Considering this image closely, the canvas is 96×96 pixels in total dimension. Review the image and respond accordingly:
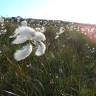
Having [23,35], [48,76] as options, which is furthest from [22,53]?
[48,76]

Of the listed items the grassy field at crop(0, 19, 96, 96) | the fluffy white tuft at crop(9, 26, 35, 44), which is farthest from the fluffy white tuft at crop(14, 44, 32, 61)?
the grassy field at crop(0, 19, 96, 96)

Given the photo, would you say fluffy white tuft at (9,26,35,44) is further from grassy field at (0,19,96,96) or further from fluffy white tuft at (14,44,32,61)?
grassy field at (0,19,96,96)

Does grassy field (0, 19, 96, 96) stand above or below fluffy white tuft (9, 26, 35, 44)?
below

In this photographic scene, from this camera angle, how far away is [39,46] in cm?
160

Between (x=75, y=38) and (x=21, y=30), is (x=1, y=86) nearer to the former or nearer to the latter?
(x=21, y=30)

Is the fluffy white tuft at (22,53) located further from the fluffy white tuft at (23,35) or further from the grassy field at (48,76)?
the grassy field at (48,76)

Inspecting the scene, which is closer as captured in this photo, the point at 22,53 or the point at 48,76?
the point at 22,53

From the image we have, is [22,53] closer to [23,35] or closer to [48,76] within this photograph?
[23,35]

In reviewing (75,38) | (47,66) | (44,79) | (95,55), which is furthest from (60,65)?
(75,38)

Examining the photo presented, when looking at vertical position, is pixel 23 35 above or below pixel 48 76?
above

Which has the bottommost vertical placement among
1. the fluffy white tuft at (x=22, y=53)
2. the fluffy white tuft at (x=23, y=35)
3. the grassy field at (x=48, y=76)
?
the grassy field at (x=48, y=76)


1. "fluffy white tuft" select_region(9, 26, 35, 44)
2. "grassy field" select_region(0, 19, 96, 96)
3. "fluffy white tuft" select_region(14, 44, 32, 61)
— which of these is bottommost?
"grassy field" select_region(0, 19, 96, 96)

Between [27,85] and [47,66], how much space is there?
0.58m

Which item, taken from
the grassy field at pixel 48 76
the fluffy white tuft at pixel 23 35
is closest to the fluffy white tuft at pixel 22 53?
the fluffy white tuft at pixel 23 35
